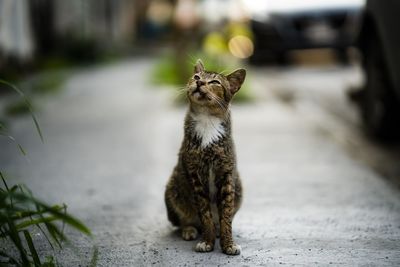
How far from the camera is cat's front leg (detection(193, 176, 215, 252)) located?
12.5ft

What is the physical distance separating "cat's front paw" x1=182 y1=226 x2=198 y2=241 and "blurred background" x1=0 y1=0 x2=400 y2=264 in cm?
35

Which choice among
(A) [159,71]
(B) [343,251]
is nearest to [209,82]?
(B) [343,251]

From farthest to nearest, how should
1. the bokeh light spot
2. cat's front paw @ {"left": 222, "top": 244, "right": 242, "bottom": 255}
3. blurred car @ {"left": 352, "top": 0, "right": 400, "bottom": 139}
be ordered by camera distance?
the bokeh light spot → blurred car @ {"left": 352, "top": 0, "right": 400, "bottom": 139} → cat's front paw @ {"left": 222, "top": 244, "right": 242, "bottom": 255}

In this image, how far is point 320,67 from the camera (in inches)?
583

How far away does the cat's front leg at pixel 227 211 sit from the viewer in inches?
148

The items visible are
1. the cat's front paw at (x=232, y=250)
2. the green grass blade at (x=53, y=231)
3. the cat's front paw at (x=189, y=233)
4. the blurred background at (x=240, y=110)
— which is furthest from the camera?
the blurred background at (x=240, y=110)

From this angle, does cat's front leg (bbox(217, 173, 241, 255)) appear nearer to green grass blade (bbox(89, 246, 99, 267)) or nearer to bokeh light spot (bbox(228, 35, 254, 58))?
green grass blade (bbox(89, 246, 99, 267))

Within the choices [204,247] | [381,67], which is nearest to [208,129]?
[204,247]

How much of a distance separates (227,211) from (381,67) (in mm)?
3784

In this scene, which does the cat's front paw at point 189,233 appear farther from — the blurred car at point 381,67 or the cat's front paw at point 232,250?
the blurred car at point 381,67

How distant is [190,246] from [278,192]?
166 cm

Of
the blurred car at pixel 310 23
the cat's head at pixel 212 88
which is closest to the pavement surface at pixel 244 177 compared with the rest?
the cat's head at pixel 212 88

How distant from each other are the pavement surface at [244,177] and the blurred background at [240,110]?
0.02m

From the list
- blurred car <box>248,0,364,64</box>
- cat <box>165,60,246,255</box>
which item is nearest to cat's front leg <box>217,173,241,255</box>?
A: cat <box>165,60,246,255</box>
